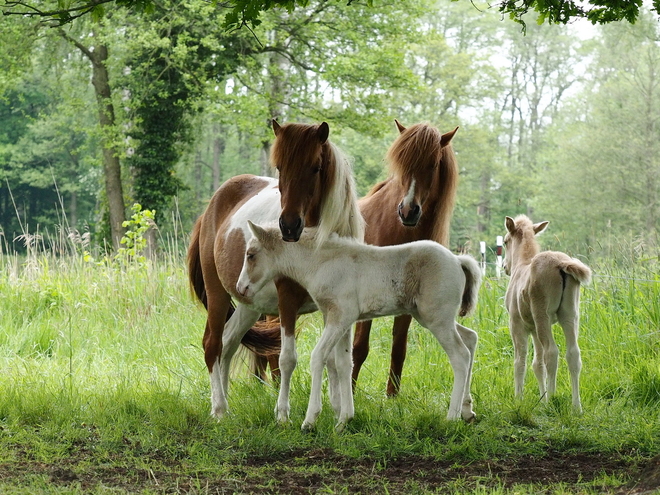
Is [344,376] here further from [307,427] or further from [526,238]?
[526,238]

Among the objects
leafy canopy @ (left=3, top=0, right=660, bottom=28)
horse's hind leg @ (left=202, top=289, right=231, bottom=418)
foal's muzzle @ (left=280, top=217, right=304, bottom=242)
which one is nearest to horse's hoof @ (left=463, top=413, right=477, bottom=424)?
foal's muzzle @ (left=280, top=217, right=304, bottom=242)

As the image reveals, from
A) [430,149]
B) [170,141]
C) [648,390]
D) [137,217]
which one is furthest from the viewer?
[170,141]

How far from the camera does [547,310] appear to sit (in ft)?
17.0

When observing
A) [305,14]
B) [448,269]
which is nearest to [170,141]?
[305,14]

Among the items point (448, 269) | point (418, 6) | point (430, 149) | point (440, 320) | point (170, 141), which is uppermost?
point (418, 6)

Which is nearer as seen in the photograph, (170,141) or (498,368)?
(498,368)

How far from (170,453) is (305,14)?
21254 millimetres

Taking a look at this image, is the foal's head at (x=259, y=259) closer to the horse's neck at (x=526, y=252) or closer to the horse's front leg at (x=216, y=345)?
the horse's front leg at (x=216, y=345)

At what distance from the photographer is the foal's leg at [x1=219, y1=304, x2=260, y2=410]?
629cm

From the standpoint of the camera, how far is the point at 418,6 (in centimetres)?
2442

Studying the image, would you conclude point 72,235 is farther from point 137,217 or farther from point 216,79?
point 216,79

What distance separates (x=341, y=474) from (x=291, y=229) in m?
1.51

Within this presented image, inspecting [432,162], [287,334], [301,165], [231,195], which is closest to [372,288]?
[287,334]

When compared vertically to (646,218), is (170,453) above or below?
above
